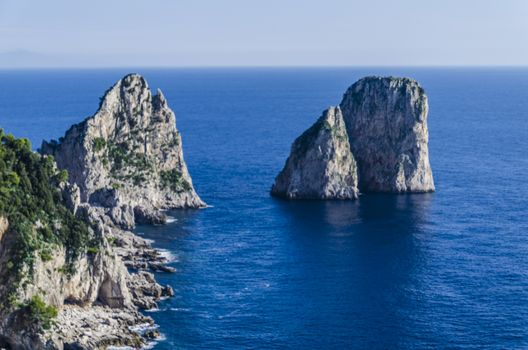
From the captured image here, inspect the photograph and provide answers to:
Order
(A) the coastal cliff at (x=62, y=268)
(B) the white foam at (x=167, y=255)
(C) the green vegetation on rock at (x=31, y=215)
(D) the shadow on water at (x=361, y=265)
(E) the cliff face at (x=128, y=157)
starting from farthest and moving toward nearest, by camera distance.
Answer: (E) the cliff face at (x=128, y=157) → (B) the white foam at (x=167, y=255) → (D) the shadow on water at (x=361, y=265) → (C) the green vegetation on rock at (x=31, y=215) → (A) the coastal cliff at (x=62, y=268)

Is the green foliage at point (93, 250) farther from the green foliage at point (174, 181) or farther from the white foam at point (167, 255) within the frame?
the green foliage at point (174, 181)

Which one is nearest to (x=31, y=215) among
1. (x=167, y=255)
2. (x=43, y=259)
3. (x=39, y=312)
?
(x=43, y=259)

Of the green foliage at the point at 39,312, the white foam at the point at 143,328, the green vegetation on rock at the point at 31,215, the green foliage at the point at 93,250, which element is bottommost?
the white foam at the point at 143,328

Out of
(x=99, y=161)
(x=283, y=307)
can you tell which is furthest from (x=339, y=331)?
(x=99, y=161)

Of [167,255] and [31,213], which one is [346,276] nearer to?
[167,255]

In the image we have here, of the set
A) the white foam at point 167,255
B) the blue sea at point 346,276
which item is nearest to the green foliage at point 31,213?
the blue sea at point 346,276

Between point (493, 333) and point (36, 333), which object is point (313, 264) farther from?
point (36, 333)
